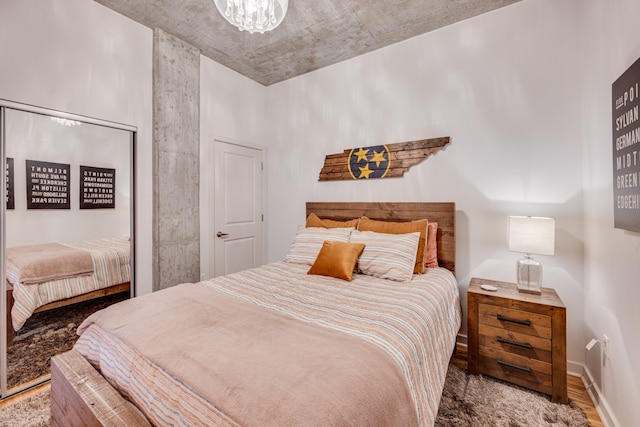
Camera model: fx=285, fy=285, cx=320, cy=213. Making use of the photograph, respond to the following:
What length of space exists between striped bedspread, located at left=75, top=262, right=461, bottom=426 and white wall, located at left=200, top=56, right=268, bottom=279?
1179mm

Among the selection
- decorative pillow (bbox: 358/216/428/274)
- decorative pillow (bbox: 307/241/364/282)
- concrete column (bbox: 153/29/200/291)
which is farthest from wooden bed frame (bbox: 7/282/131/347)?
decorative pillow (bbox: 358/216/428/274)

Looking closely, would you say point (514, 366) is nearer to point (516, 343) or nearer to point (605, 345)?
point (516, 343)

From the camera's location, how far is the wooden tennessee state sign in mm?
2705

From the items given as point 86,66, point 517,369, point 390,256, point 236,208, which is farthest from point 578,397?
point 86,66

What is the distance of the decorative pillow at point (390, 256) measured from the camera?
7.12 feet

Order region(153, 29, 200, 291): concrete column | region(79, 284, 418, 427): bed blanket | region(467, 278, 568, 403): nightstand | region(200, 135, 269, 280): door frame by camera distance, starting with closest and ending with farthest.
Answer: region(79, 284, 418, 427): bed blanket → region(467, 278, 568, 403): nightstand → region(153, 29, 200, 291): concrete column → region(200, 135, 269, 280): door frame

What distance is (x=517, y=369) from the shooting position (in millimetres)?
1898

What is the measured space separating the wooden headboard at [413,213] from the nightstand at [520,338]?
49 cm

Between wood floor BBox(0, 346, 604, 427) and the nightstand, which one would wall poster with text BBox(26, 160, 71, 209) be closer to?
wood floor BBox(0, 346, 604, 427)

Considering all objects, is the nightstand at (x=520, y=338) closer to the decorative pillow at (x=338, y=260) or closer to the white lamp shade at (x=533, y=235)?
the white lamp shade at (x=533, y=235)

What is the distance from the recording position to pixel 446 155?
262 cm

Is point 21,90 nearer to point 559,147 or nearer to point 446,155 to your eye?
point 446,155

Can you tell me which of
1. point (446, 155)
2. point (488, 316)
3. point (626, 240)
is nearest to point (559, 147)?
point (446, 155)

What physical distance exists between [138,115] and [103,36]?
0.64 m
